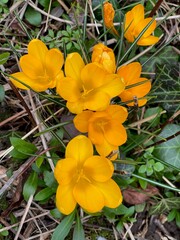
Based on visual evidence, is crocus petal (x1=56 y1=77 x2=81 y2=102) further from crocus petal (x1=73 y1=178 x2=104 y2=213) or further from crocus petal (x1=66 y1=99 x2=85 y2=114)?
crocus petal (x1=73 y1=178 x2=104 y2=213)

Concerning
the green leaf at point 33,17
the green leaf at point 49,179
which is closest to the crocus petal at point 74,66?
the green leaf at point 49,179

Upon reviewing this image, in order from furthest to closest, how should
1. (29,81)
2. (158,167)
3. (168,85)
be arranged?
(168,85) → (158,167) → (29,81)

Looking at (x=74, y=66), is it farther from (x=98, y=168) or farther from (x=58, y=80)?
(x=98, y=168)

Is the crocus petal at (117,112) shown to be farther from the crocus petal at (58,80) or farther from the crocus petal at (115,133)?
the crocus petal at (58,80)

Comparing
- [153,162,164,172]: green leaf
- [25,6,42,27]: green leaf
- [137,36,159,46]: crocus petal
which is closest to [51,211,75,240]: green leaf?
[153,162,164,172]: green leaf

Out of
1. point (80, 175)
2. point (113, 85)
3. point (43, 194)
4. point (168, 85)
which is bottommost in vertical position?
point (43, 194)

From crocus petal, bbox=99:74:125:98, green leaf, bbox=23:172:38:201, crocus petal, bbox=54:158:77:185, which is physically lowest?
green leaf, bbox=23:172:38:201

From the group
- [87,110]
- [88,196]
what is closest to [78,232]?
[88,196]
